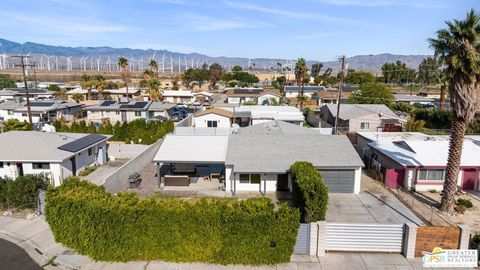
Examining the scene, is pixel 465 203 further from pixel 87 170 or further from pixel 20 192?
pixel 87 170

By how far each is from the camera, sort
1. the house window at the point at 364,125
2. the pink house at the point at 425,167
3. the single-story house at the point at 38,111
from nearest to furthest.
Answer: the pink house at the point at 425,167 < the house window at the point at 364,125 < the single-story house at the point at 38,111

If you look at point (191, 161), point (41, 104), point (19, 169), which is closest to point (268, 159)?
point (191, 161)

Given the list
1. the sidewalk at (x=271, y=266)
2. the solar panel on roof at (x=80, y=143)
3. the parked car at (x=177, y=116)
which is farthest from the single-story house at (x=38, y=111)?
the sidewalk at (x=271, y=266)

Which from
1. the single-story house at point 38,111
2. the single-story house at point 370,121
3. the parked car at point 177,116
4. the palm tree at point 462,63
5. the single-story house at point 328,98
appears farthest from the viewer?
the single-story house at point 328,98

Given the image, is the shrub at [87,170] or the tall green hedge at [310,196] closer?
the tall green hedge at [310,196]

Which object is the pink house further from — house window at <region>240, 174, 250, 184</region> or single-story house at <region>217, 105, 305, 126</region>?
single-story house at <region>217, 105, 305, 126</region>

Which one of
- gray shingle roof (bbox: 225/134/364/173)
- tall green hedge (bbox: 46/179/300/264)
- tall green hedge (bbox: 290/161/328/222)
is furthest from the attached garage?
tall green hedge (bbox: 46/179/300/264)

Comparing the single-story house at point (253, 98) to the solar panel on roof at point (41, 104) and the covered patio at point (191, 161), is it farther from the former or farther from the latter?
the covered patio at point (191, 161)
